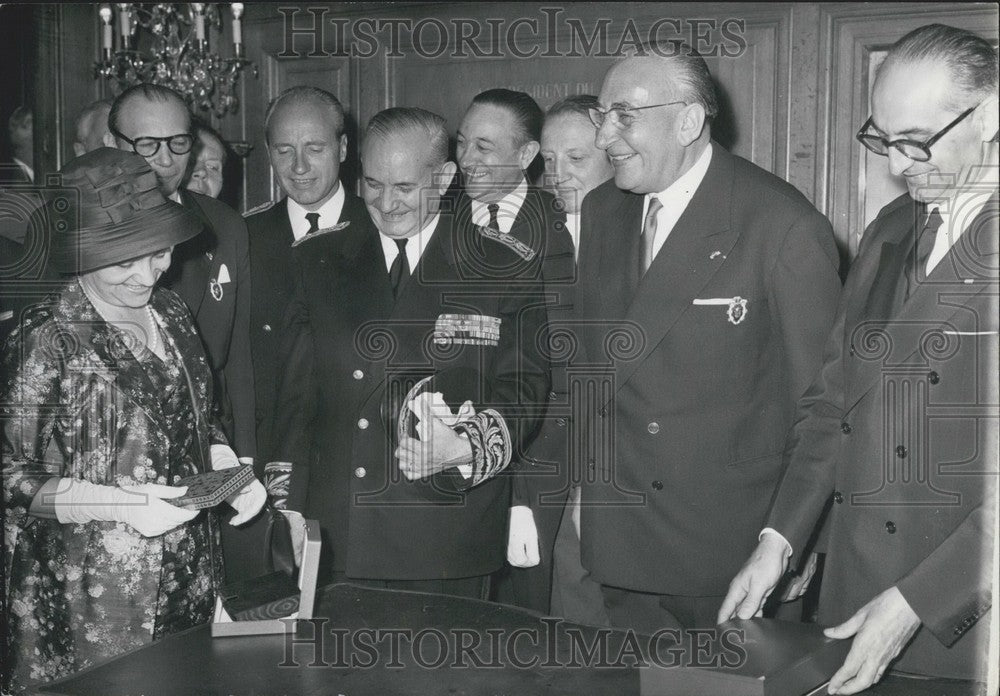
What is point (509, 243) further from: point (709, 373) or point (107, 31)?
point (107, 31)

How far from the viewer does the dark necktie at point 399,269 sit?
9.03 feet

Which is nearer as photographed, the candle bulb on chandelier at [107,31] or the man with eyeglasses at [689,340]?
the man with eyeglasses at [689,340]

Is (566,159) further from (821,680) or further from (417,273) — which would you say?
(821,680)

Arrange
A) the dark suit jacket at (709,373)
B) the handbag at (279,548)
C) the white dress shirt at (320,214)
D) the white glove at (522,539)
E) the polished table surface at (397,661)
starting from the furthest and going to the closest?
the white dress shirt at (320,214) → the white glove at (522,539) → the dark suit jacket at (709,373) → the handbag at (279,548) → the polished table surface at (397,661)

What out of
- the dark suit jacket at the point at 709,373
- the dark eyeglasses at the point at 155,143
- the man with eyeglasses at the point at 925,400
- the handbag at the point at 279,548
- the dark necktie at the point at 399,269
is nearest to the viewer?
the man with eyeglasses at the point at 925,400

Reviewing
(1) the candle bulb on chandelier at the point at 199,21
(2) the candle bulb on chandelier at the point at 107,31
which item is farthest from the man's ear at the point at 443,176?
(2) the candle bulb on chandelier at the point at 107,31

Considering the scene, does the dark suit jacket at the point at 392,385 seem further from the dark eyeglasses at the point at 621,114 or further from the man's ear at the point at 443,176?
the dark eyeglasses at the point at 621,114

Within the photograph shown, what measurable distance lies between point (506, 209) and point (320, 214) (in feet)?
2.05

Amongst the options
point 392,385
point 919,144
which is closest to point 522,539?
point 392,385

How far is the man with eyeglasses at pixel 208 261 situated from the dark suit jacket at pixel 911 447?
66.9 inches

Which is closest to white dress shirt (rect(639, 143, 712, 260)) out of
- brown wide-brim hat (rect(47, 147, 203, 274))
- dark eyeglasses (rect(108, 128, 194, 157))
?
brown wide-brim hat (rect(47, 147, 203, 274))

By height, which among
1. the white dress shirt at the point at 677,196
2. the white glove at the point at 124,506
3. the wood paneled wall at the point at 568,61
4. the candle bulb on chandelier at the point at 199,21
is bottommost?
the white glove at the point at 124,506

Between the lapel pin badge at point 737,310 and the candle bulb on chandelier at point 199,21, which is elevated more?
the candle bulb on chandelier at point 199,21

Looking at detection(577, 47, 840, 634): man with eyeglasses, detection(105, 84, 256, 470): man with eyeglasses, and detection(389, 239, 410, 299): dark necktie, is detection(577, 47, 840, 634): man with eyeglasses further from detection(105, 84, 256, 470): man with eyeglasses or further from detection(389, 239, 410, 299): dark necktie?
detection(105, 84, 256, 470): man with eyeglasses
